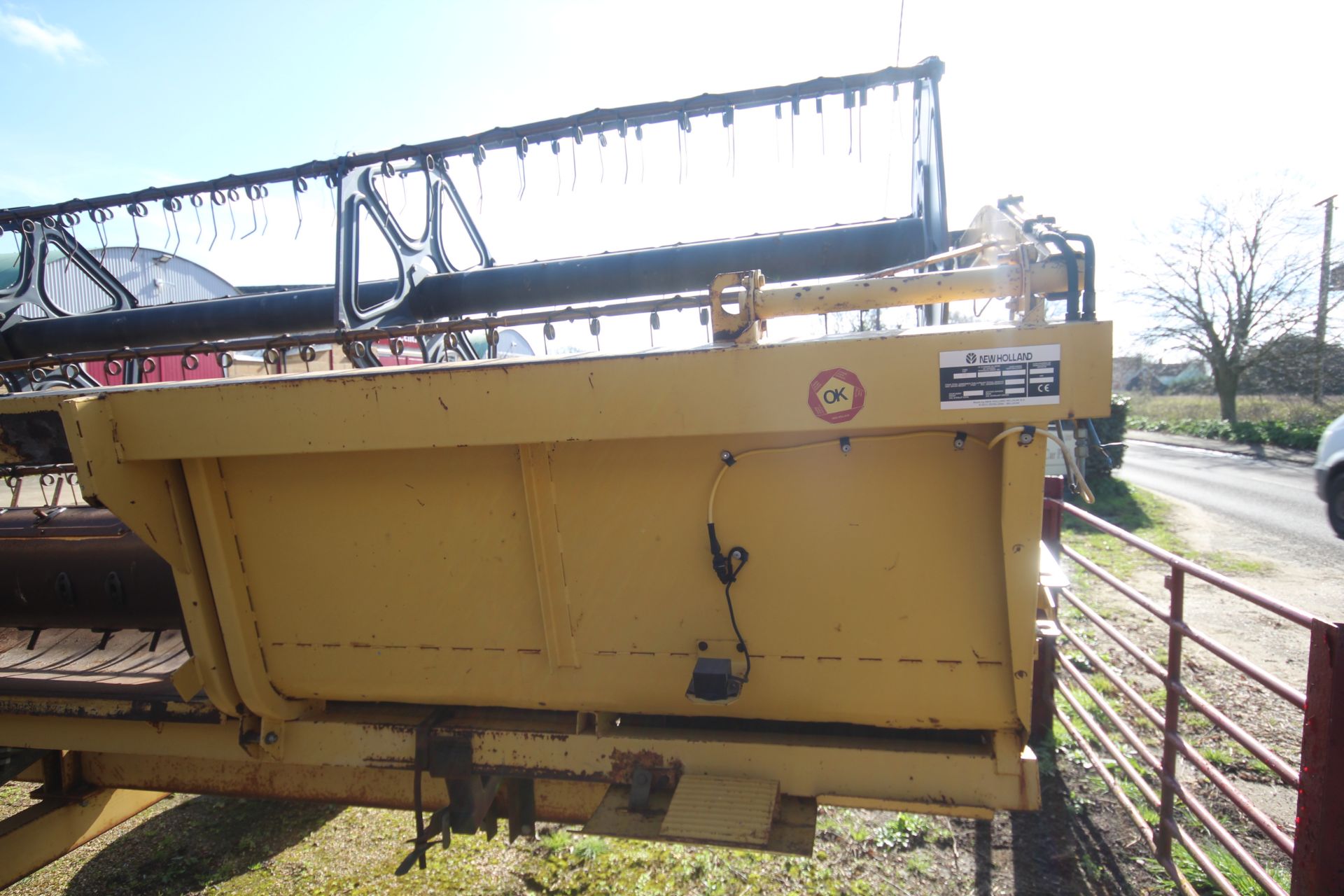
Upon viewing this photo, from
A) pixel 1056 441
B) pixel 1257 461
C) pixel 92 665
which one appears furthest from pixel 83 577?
pixel 1257 461

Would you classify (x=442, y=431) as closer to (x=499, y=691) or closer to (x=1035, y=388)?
(x=499, y=691)

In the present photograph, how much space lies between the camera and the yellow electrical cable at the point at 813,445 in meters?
1.45

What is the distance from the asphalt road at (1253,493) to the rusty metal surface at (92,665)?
9.81 m

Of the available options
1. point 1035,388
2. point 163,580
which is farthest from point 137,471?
point 1035,388

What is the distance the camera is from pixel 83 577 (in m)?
2.25

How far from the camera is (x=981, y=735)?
1612 mm

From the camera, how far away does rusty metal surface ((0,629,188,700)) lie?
1.98 m

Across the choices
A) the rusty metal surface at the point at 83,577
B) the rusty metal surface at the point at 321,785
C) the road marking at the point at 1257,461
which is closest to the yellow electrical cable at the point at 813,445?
the rusty metal surface at the point at 321,785

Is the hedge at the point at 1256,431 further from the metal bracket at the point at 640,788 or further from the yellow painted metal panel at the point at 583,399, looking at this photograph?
the metal bracket at the point at 640,788

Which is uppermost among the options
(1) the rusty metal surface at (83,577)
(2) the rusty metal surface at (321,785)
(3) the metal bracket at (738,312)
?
(3) the metal bracket at (738,312)

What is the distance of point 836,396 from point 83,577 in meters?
2.53

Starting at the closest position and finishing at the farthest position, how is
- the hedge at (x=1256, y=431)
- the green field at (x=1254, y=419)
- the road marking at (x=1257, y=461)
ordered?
1. the road marking at (x=1257, y=461)
2. the hedge at (x=1256, y=431)
3. the green field at (x=1254, y=419)

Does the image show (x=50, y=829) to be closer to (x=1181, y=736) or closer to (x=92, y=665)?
(x=92, y=665)

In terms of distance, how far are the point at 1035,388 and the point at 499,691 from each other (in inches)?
57.7
